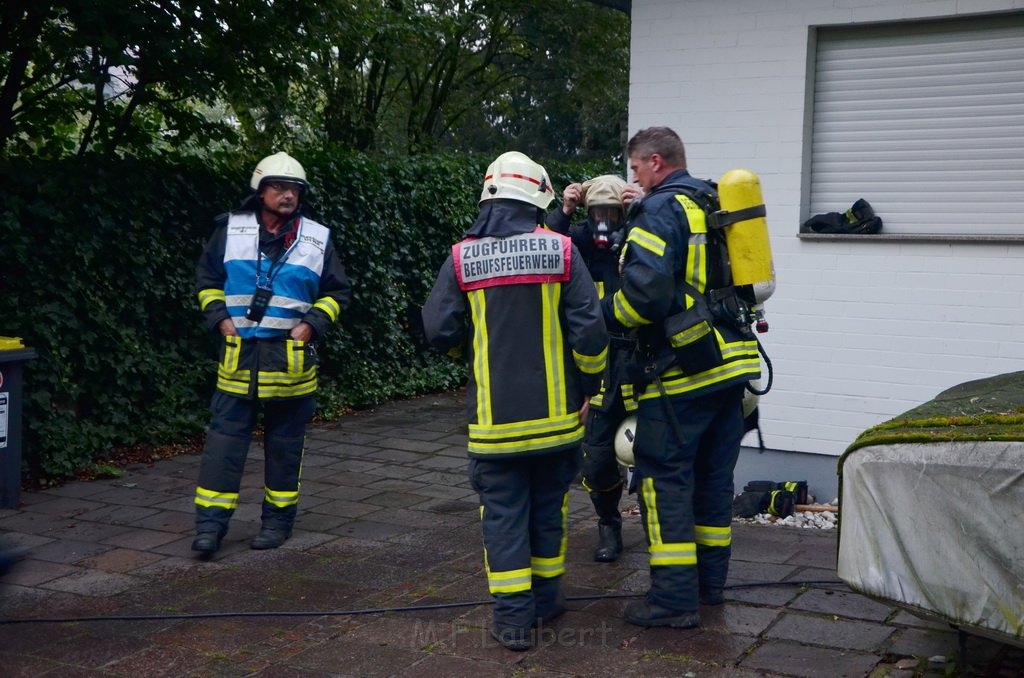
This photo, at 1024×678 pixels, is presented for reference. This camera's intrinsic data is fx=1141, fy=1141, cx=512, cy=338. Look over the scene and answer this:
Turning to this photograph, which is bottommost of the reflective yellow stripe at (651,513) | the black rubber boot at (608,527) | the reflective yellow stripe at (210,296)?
the black rubber boot at (608,527)

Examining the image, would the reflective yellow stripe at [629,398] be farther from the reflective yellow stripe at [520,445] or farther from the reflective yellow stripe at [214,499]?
the reflective yellow stripe at [214,499]

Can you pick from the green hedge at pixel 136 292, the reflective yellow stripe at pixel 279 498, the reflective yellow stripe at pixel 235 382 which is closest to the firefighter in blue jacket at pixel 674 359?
the reflective yellow stripe at pixel 235 382

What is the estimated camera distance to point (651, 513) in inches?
196

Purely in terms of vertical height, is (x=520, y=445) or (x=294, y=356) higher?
(x=294, y=356)

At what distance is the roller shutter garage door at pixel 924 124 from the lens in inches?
265

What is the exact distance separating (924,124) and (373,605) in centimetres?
439

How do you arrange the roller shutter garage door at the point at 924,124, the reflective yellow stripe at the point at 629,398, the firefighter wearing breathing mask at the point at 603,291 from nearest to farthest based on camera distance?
the reflective yellow stripe at the point at 629,398, the firefighter wearing breathing mask at the point at 603,291, the roller shutter garage door at the point at 924,124

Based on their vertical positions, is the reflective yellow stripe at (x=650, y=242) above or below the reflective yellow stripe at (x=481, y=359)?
above

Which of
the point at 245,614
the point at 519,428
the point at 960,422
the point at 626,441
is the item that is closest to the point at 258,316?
the point at 245,614

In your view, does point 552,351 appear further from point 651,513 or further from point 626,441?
point 651,513

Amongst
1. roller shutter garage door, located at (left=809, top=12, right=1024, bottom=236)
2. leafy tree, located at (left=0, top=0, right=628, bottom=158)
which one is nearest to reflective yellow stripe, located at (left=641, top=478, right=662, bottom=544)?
roller shutter garage door, located at (left=809, top=12, right=1024, bottom=236)

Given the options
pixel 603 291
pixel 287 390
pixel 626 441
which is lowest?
pixel 626 441

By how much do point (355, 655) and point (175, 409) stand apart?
183 inches

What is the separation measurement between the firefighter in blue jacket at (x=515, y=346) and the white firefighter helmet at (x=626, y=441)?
459 millimetres
